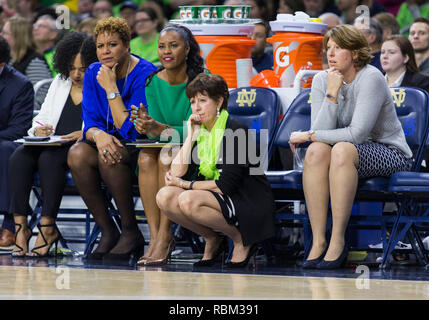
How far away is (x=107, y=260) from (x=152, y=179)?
21.0 inches

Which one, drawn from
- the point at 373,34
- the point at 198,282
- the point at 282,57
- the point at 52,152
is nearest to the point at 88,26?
the point at 373,34

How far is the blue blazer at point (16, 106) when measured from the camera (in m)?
5.90

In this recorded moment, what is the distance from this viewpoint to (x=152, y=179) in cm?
488

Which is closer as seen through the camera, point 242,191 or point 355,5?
point 242,191

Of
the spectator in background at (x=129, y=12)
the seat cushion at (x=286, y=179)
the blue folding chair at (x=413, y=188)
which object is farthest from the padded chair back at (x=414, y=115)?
the spectator in background at (x=129, y=12)

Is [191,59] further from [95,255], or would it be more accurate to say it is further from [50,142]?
[95,255]

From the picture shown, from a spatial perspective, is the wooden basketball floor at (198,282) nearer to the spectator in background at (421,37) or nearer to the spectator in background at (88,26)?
the spectator in background at (421,37)

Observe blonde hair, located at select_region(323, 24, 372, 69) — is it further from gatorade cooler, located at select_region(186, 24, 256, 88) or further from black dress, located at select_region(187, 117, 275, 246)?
gatorade cooler, located at select_region(186, 24, 256, 88)

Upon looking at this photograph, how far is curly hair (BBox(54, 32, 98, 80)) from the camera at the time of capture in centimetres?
555

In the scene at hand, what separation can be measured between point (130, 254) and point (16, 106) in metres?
1.50

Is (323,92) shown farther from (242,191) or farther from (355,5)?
(355,5)
